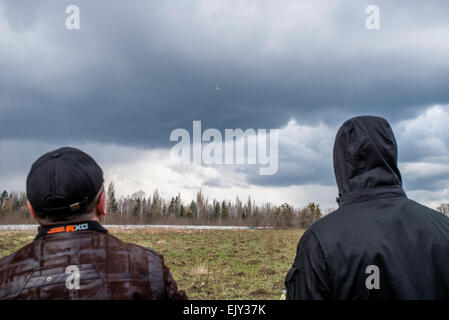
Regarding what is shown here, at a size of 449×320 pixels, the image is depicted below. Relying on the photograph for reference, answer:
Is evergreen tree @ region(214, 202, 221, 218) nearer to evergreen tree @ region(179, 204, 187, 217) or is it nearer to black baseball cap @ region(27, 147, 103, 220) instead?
evergreen tree @ region(179, 204, 187, 217)

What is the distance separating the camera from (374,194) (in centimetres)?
230

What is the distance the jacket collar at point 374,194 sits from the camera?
2.30 metres

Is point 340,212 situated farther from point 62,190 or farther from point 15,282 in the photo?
point 15,282

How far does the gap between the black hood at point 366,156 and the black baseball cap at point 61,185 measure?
176cm

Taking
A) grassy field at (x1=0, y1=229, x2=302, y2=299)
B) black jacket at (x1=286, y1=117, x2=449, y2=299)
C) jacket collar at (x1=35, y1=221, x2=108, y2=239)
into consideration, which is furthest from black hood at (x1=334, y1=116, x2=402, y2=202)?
grassy field at (x1=0, y1=229, x2=302, y2=299)

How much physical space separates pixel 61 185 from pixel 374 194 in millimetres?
2059

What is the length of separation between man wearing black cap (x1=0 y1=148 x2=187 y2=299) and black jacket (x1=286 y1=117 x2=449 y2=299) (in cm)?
91

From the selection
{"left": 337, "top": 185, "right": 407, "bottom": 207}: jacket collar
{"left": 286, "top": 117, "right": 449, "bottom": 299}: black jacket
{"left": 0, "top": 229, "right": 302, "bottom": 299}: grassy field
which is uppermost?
{"left": 337, "top": 185, "right": 407, "bottom": 207}: jacket collar

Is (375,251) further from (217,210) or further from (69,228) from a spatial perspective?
(217,210)

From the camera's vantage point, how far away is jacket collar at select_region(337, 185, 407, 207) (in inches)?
90.7

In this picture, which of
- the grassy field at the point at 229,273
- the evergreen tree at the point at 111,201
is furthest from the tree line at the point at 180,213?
the grassy field at the point at 229,273

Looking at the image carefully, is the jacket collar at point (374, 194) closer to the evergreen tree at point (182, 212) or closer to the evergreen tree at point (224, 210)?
the evergreen tree at point (182, 212)
